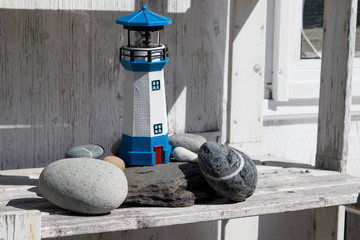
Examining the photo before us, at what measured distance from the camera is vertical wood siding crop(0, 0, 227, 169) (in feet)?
9.65

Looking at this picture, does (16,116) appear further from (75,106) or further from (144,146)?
(144,146)

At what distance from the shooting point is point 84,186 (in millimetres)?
2256

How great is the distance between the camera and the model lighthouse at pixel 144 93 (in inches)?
101

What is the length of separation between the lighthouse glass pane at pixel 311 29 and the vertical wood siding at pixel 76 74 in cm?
51

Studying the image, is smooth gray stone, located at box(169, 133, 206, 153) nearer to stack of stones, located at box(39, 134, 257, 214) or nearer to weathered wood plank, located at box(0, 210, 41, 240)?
stack of stones, located at box(39, 134, 257, 214)

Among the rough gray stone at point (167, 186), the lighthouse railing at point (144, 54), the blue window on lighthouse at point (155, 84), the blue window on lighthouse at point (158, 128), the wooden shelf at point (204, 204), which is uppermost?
the lighthouse railing at point (144, 54)

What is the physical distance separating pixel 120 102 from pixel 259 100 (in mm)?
637

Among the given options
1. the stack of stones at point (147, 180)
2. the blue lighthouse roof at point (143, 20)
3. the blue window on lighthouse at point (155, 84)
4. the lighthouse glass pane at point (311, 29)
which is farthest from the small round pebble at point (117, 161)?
the lighthouse glass pane at point (311, 29)

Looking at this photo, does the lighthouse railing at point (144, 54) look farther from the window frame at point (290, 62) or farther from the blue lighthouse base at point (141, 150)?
the window frame at point (290, 62)

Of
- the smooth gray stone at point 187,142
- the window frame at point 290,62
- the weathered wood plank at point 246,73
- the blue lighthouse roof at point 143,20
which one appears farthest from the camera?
the window frame at point 290,62

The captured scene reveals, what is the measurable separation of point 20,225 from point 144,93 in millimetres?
693

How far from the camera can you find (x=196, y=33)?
10.6ft

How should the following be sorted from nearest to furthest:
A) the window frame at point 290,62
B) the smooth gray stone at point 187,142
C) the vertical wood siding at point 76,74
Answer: the smooth gray stone at point 187,142 < the vertical wood siding at point 76,74 < the window frame at point 290,62

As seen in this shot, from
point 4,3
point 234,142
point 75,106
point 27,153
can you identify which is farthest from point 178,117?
point 4,3
